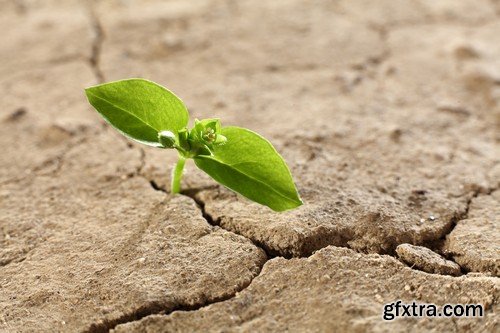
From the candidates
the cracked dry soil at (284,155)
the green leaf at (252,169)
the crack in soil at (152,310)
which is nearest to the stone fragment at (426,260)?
the cracked dry soil at (284,155)

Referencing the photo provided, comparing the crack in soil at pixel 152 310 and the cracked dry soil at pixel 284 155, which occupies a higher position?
the cracked dry soil at pixel 284 155

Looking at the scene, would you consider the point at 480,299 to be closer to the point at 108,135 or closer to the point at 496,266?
the point at 496,266

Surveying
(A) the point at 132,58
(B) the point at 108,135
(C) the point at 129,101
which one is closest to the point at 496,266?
(C) the point at 129,101

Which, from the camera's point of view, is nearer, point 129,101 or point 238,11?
point 129,101

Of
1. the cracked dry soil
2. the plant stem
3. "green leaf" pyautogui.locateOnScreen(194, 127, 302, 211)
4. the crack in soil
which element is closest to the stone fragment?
the cracked dry soil

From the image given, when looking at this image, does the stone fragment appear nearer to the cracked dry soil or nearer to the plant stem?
the cracked dry soil

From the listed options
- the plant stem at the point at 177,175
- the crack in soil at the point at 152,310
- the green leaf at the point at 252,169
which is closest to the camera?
the crack in soil at the point at 152,310

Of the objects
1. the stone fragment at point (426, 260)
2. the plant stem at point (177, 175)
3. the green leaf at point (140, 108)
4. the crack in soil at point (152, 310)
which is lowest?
the crack in soil at point (152, 310)

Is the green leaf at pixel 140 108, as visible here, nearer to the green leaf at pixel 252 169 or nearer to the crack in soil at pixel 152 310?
the green leaf at pixel 252 169
